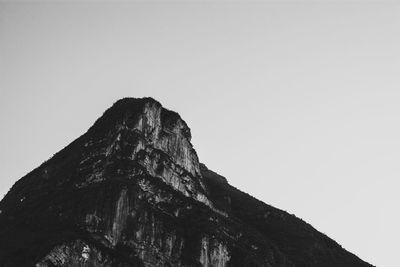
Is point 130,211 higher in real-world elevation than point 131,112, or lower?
lower

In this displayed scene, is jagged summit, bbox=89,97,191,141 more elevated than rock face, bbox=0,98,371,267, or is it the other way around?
jagged summit, bbox=89,97,191,141

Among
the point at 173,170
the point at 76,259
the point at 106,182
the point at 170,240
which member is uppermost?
the point at 173,170

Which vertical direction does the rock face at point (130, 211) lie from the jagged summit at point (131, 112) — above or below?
below

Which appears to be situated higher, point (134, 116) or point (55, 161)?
point (134, 116)

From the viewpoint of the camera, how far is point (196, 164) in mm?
122812

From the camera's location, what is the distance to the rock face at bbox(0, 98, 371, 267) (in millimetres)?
80625

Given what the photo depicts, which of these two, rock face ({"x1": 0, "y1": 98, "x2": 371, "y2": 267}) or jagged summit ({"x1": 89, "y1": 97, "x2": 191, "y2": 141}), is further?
jagged summit ({"x1": 89, "y1": 97, "x2": 191, "y2": 141})

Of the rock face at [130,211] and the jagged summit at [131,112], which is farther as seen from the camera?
the jagged summit at [131,112]

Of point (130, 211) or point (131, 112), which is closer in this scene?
point (130, 211)

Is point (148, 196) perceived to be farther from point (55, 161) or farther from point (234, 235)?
point (55, 161)

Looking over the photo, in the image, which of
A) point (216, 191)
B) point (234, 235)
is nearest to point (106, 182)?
point (234, 235)

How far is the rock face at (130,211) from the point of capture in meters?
80.6

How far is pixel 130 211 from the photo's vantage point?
87500mm

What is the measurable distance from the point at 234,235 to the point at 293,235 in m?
34.3
